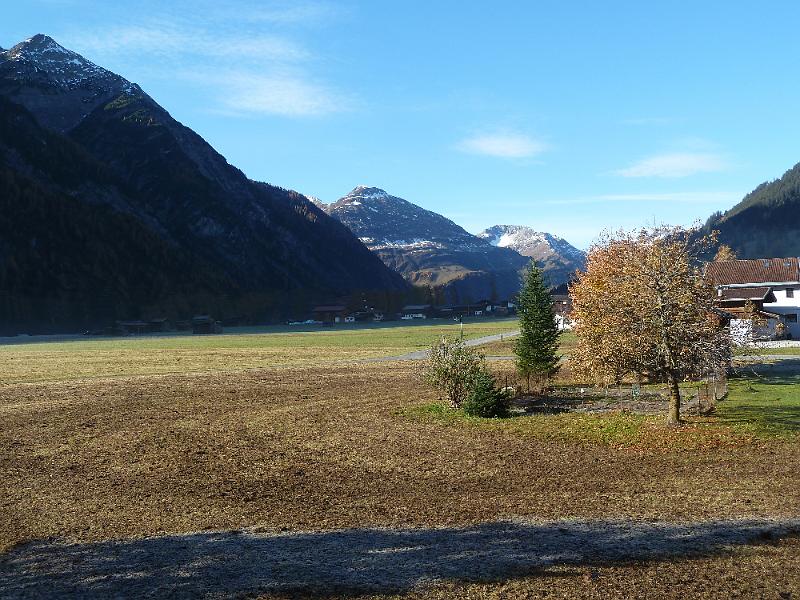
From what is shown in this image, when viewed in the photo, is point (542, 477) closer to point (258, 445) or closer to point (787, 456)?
point (787, 456)

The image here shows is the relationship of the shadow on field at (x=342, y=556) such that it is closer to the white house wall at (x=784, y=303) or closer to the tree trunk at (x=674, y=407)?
the tree trunk at (x=674, y=407)

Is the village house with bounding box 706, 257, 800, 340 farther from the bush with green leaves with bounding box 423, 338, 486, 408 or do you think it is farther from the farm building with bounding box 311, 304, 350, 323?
the farm building with bounding box 311, 304, 350, 323

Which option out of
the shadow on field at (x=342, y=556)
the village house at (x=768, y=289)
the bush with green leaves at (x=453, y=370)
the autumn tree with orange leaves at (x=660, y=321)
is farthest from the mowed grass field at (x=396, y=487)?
the village house at (x=768, y=289)

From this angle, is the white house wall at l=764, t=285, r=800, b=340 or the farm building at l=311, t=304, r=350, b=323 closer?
the white house wall at l=764, t=285, r=800, b=340

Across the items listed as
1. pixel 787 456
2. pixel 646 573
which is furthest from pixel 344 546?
pixel 787 456

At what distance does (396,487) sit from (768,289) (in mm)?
69418

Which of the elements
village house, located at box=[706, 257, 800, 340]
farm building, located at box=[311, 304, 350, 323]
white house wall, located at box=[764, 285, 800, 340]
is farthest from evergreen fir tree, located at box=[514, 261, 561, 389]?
farm building, located at box=[311, 304, 350, 323]

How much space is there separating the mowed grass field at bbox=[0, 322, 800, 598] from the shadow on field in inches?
2.8

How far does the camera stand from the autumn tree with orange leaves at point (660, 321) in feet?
76.0

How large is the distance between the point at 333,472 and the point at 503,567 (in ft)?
27.3

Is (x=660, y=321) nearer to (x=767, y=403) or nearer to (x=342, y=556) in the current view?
(x=767, y=403)

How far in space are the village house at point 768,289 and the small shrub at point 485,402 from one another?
46423mm

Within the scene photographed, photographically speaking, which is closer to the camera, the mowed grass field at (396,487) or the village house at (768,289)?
the mowed grass field at (396,487)

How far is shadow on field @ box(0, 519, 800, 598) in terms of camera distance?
36.3 ft
